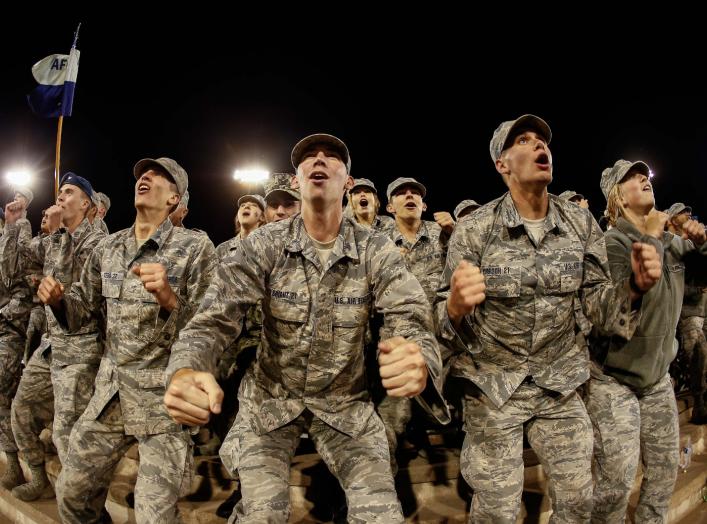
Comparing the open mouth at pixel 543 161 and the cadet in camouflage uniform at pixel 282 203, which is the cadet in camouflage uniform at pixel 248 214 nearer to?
the cadet in camouflage uniform at pixel 282 203

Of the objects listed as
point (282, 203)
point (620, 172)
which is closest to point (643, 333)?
point (620, 172)

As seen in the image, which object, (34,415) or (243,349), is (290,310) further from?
(34,415)

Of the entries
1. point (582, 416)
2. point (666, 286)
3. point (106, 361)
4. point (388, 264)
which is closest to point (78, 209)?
point (106, 361)

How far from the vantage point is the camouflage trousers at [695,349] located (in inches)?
263

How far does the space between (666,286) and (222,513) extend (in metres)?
4.11

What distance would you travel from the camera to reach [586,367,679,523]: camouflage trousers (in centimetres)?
349

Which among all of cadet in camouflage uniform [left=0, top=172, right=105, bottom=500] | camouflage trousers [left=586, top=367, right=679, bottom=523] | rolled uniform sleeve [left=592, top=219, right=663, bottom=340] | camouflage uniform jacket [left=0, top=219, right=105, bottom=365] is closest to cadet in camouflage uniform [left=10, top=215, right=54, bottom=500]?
cadet in camouflage uniform [left=0, top=172, right=105, bottom=500]

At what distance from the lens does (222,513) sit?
4.05 m

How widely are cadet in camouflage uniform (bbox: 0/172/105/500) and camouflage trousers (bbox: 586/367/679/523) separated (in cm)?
418

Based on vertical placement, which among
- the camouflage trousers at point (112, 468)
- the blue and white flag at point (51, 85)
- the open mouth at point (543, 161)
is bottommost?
the camouflage trousers at point (112, 468)

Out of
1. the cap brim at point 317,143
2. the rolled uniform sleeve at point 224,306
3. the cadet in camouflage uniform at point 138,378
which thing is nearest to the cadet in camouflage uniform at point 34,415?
the cadet in camouflage uniform at point 138,378

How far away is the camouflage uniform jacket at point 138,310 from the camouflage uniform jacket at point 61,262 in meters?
0.48

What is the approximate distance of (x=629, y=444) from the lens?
349 cm

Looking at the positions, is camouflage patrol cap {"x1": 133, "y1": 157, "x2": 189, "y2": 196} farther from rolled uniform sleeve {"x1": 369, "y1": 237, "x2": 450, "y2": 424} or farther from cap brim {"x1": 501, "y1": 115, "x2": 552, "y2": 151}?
cap brim {"x1": 501, "y1": 115, "x2": 552, "y2": 151}
